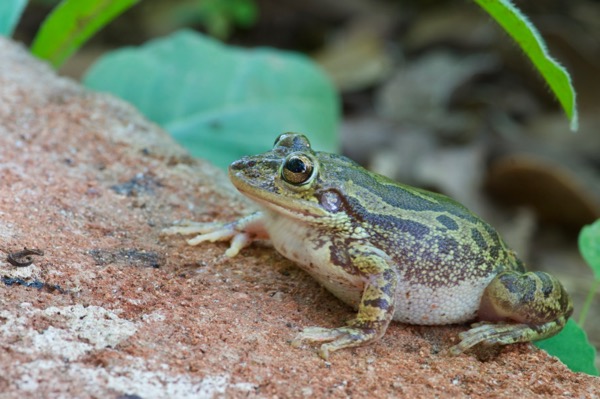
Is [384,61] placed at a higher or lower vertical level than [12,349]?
higher

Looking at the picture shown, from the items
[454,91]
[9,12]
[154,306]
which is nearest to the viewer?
[154,306]

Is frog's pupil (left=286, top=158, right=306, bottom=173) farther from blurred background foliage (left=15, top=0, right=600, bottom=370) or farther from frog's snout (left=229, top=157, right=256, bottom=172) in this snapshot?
blurred background foliage (left=15, top=0, right=600, bottom=370)

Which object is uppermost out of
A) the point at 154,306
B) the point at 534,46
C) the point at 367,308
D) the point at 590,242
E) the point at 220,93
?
the point at 534,46

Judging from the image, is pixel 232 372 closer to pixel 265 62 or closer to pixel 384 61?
pixel 265 62

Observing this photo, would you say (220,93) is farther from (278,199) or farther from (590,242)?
(590,242)

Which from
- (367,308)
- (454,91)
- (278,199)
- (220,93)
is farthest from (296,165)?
(454,91)

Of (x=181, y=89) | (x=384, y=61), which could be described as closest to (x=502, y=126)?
(x=384, y=61)

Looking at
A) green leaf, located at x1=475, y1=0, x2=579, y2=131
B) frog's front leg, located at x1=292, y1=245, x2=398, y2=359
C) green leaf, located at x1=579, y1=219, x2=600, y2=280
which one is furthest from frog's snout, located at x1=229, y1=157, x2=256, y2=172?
green leaf, located at x1=579, y1=219, x2=600, y2=280
